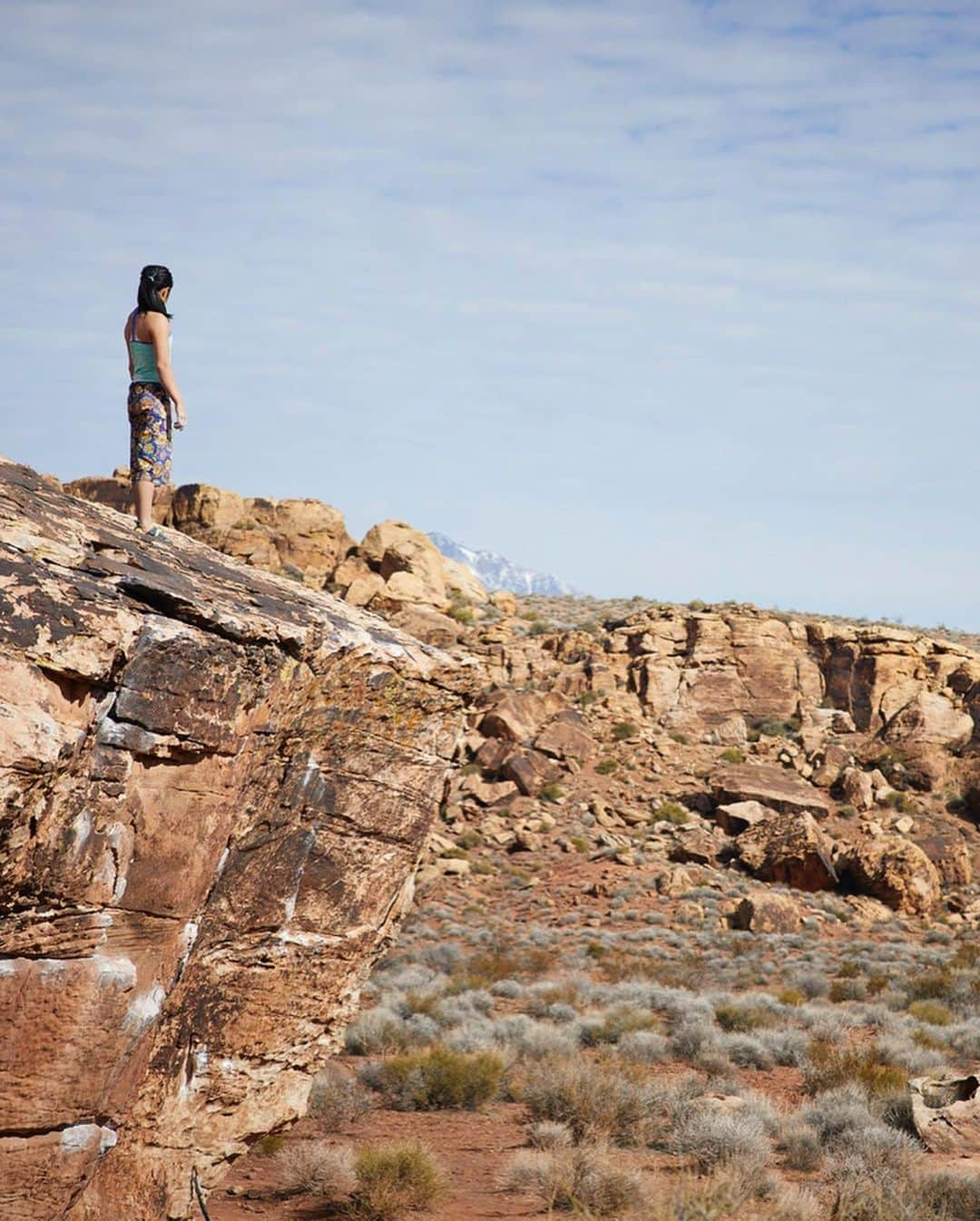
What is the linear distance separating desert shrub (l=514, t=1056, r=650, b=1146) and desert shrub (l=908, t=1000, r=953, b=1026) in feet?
22.8

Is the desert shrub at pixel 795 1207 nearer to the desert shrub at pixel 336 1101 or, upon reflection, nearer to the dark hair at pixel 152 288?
the desert shrub at pixel 336 1101

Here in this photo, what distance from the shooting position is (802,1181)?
9.73 meters

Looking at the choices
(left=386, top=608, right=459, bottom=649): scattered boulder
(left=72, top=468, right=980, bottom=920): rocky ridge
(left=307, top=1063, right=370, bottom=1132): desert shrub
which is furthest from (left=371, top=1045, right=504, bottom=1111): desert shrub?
(left=386, top=608, right=459, bottom=649): scattered boulder

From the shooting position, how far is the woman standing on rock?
6.27 meters

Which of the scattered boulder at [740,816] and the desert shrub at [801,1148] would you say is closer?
the desert shrub at [801,1148]

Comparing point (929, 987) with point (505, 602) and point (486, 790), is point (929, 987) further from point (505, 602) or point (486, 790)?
point (505, 602)

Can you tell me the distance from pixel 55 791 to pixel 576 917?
23050 mm

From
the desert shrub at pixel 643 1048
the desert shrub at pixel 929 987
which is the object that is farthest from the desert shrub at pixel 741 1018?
the desert shrub at pixel 929 987

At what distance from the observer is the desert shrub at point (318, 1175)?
9.30 meters

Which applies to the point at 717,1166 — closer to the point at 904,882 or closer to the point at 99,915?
the point at 99,915

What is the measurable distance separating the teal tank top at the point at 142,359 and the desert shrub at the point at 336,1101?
737cm

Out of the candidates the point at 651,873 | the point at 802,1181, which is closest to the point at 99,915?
the point at 802,1181

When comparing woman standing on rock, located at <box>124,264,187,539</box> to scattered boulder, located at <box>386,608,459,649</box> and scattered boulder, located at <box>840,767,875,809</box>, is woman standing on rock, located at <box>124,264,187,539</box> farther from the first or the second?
scattered boulder, located at <box>840,767,875,809</box>

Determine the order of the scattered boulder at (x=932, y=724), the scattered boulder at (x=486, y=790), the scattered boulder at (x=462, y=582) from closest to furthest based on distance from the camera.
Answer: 1. the scattered boulder at (x=486, y=790)
2. the scattered boulder at (x=932, y=724)
3. the scattered boulder at (x=462, y=582)
